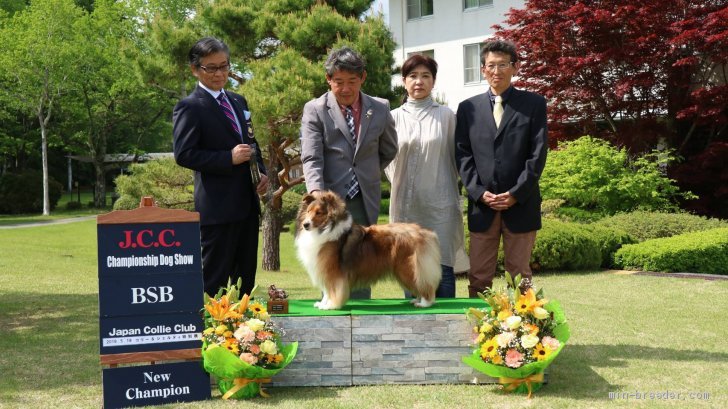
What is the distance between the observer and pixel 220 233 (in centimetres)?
474

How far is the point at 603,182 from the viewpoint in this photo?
14.4 meters

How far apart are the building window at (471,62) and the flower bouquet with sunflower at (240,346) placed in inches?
786

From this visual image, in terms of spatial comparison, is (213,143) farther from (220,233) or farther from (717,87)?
(717,87)

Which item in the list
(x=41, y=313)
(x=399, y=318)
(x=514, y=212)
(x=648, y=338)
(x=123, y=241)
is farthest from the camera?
(x=41, y=313)

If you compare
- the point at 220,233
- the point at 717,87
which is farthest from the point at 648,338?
the point at 717,87

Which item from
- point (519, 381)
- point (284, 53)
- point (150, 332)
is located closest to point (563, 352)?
point (519, 381)

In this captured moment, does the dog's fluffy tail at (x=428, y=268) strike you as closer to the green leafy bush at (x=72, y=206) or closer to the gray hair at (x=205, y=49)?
the gray hair at (x=205, y=49)

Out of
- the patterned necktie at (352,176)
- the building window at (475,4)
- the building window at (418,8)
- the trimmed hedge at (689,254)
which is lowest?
the trimmed hedge at (689,254)

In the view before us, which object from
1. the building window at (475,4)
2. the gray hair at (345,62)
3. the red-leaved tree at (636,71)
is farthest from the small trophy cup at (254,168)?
the building window at (475,4)

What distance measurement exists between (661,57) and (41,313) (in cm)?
1347

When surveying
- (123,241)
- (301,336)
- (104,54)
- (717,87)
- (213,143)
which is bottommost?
(301,336)

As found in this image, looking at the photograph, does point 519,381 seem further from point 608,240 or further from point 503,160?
point 608,240

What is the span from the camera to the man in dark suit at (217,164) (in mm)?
4609

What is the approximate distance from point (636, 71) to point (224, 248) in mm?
13753
